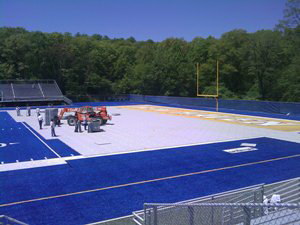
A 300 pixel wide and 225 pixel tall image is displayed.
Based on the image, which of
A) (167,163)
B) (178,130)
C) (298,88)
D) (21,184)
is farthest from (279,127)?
(298,88)

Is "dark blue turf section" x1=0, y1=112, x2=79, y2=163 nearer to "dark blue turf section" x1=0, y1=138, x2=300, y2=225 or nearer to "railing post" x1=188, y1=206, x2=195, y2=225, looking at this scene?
"dark blue turf section" x1=0, y1=138, x2=300, y2=225

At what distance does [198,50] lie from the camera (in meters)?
78.7

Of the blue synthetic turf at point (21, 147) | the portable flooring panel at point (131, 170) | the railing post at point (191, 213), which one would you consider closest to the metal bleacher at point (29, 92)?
the blue synthetic turf at point (21, 147)

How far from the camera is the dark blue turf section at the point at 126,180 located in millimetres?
9883

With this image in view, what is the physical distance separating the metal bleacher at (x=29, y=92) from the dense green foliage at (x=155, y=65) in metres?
4.11

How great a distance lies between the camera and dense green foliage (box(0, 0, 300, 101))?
6548 centimetres

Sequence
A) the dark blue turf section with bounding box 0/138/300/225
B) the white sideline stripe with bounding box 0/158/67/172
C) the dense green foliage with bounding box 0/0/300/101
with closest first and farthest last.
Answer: the dark blue turf section with bounding box 0/138/300/225 < the white sideline stripe with bounding box 0/158/67/172 < the dense green foliage with bounding box 0/0/300/101

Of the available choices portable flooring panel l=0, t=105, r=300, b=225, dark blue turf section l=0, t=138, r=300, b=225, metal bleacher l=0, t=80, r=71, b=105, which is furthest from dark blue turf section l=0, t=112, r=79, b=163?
metal bleacher l=0, t=80, r=71, b=105

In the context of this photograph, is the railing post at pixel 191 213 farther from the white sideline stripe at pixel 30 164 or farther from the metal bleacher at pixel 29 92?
the metal bleacher at pixel 29 92

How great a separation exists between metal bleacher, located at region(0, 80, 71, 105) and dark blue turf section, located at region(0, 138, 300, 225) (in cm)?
4602

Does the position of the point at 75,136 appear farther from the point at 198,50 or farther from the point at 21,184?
the point at 198,50

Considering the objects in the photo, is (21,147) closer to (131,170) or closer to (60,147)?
(60,147)

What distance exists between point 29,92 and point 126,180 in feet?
176

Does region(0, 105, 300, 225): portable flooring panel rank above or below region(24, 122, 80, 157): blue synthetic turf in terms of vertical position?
below
